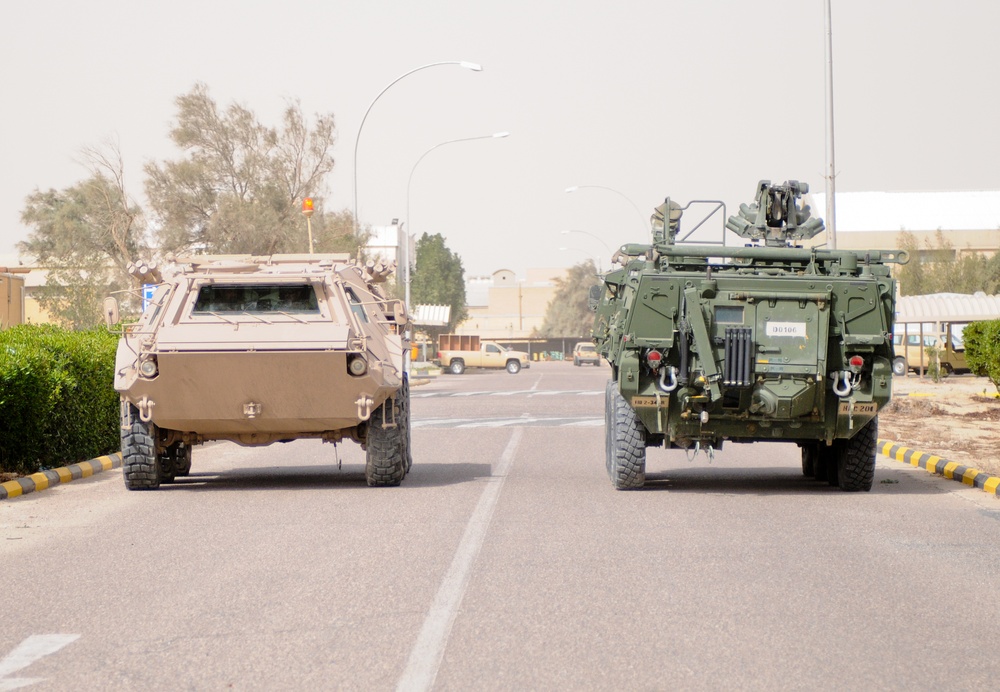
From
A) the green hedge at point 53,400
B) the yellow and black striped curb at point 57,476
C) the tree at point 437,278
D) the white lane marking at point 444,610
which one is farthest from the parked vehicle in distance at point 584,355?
the white lane marking at point 444,610

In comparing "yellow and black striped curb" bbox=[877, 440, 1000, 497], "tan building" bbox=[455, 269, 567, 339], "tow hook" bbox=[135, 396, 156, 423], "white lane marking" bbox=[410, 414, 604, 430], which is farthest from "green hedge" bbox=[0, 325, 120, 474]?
"tan building" bbox=[455, 269, 567, 339]

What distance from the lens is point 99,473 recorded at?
1622 centimetres

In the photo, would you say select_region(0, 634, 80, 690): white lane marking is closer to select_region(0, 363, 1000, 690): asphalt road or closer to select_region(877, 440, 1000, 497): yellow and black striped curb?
select_region(0, 363, 1000, 690): asphalt road

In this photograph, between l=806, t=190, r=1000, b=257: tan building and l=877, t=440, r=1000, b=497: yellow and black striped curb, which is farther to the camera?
l=806, t=190, r=1000, b=257: tan building

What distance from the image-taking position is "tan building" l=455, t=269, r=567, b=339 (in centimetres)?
13688

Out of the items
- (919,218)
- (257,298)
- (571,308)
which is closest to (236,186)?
(257,298)

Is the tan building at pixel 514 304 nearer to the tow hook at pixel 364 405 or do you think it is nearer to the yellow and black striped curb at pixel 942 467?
the yellow and black striped curb at pixel 942 467

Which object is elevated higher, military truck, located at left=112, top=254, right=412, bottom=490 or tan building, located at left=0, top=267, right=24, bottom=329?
tan building, located at left=0, top=267, right=24, bottom=329

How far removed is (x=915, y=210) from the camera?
92375 mm

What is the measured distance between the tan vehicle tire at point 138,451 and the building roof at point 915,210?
3066 inches

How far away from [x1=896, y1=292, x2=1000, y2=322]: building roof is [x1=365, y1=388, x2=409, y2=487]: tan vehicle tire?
32798 millimetres

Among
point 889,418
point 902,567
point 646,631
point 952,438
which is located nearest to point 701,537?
point 902,567

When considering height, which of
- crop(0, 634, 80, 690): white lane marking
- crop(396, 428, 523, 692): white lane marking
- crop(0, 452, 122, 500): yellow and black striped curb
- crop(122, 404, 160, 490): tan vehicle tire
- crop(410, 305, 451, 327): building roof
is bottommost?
crop(0, 452, 122, 500): yellow and black striped curb

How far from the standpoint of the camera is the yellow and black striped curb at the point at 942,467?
1380cm
